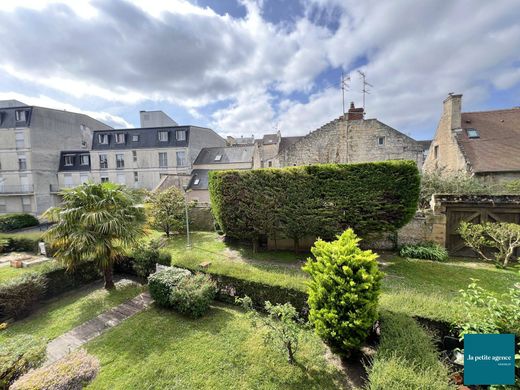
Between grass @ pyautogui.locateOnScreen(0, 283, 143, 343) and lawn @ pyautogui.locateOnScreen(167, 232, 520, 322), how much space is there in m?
1.98

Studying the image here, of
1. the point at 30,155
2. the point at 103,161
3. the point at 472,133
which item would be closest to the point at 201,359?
the point at 472,133

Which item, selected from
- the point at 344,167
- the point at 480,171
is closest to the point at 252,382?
the point at 344,167

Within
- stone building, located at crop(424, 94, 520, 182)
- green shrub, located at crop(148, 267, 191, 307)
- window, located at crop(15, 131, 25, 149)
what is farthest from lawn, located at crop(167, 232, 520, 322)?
window, located at crop(15, 131, 25, 149)

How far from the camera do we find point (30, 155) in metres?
23.4

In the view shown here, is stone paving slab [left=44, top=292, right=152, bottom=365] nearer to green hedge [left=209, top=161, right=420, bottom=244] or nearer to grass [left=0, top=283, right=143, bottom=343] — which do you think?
grass [left=0, top=283, right=143, bottom=343]

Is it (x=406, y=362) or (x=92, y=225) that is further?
(x=92, y=225)

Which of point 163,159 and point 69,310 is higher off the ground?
point 163,159

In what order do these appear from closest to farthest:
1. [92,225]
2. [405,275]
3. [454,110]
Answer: [92,225] < [405,275] < [454,110]

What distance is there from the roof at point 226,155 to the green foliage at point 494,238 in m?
18.6

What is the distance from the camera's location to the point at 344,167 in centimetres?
878

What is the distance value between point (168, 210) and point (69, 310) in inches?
326

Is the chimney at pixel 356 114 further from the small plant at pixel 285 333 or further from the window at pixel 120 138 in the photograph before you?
the window at pixel 120 138

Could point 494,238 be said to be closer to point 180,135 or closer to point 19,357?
point 19,357

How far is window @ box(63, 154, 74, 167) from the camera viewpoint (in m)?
25.9
